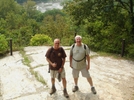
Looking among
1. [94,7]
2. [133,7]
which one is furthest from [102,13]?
[133,7]

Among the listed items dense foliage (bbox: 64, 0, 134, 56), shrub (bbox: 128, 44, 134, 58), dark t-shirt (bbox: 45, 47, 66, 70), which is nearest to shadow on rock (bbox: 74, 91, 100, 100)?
dark t-shirt (bbox: 45, 47, 66, 70)

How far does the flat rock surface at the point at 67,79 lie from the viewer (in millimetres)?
5508

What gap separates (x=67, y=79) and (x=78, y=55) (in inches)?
68.2

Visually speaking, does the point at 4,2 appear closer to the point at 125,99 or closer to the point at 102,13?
the point at 102,13

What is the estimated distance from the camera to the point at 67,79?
6578 millimetres

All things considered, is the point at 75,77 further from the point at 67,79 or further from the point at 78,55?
the point at 67,79

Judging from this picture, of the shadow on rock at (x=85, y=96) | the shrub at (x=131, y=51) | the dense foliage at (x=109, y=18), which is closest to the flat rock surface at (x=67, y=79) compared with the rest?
the shadow on rock at (x=85, y=96)

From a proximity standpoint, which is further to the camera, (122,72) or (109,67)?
(109,67)

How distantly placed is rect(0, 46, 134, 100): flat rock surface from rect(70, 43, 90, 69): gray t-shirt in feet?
2.70

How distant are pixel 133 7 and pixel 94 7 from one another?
213 centimetres

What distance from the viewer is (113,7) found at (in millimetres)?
10148

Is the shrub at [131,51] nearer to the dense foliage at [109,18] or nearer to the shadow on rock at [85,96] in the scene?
the dense foliage at [109,18]

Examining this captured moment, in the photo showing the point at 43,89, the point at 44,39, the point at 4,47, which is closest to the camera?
the point at 43,89

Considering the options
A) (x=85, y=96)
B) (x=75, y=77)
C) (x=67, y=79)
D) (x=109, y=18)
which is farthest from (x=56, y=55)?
(x=109, y=18)
